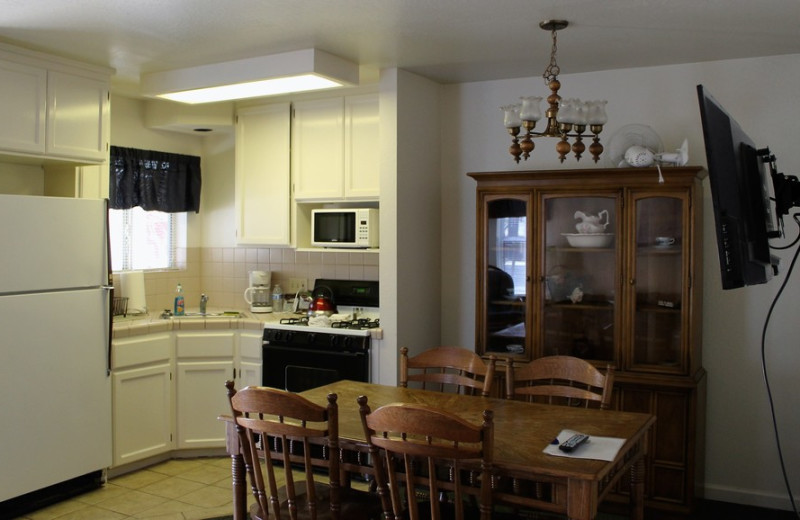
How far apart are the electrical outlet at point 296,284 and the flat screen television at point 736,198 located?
10.9ft

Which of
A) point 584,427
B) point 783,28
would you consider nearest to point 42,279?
point 584,427

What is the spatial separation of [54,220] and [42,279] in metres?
0.31

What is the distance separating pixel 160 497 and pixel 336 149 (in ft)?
7.52

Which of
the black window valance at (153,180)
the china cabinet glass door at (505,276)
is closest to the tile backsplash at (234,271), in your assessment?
the black window valance at (153,180)

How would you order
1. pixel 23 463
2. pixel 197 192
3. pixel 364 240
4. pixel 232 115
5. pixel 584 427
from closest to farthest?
pixel 584 427
pixel 23 463
pixel 364 240
pixel 232 115
pixel 197 192

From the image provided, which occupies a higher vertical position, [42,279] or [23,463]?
[42,279]

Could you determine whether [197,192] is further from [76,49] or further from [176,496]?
[176,496]

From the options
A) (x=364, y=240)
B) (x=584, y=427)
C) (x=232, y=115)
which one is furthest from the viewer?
(x=232, y=115)

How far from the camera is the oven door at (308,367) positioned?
4.35 metres

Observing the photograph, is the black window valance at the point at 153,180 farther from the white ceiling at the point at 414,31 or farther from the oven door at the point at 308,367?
the oven door at the point at 308,367

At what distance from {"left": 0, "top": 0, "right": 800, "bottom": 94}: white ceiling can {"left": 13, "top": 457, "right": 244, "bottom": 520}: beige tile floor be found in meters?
2.39

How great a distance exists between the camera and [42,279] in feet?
12.5

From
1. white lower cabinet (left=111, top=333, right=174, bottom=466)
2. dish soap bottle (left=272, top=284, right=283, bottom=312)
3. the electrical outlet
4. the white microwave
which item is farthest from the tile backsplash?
white lower cabinet (left=111, top=333, right=174, bottom=466)

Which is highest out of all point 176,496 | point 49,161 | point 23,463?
point 49,161
